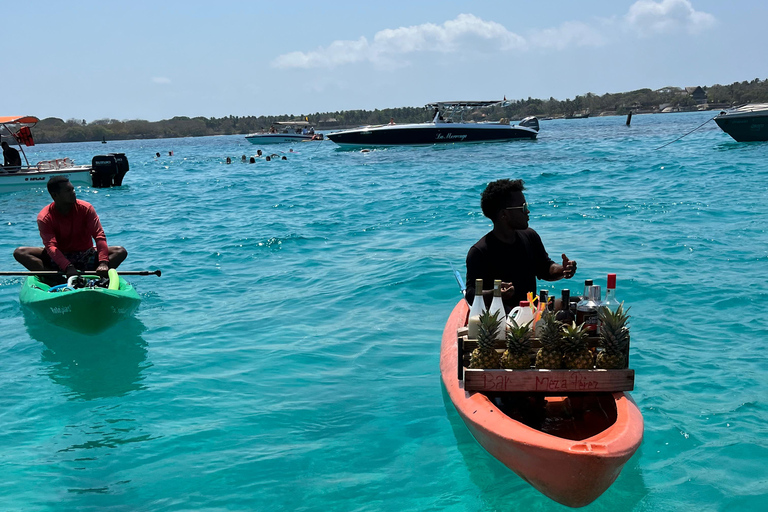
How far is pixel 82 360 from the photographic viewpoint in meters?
7.90

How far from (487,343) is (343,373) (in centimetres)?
303

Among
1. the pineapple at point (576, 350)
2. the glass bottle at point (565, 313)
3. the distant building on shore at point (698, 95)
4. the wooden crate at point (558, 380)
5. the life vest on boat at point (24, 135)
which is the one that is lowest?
the wooden crate at point (558, 380)

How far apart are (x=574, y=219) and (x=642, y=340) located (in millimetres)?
8428

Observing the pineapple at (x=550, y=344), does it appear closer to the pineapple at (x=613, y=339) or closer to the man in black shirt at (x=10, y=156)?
Answer: the pineapple at (x=613, y=339)

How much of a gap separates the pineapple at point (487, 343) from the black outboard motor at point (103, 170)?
91.9 ft

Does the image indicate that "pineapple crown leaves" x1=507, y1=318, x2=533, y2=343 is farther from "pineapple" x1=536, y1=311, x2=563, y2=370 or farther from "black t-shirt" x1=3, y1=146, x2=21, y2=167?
"black t-shirt" x1=3, y1=146, x2=21, y2=167

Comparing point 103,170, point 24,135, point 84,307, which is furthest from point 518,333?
point 103,170

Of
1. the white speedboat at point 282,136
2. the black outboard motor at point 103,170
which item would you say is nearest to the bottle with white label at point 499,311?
the black outboard motor at point 103,170

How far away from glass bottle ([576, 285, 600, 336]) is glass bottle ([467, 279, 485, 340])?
2.24 feet

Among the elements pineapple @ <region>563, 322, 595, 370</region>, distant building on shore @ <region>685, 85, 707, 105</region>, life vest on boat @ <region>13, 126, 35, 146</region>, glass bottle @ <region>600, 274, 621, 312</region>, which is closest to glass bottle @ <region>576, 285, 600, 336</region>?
glass bottle @ <region>600, 274, 621, 312</region>

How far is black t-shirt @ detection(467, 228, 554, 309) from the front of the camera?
545 centimetres

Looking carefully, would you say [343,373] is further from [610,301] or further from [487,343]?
[610,301]

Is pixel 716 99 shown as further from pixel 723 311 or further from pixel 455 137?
pixel 723 311

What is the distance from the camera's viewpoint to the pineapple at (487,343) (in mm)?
4539
